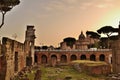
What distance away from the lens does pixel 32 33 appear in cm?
5278

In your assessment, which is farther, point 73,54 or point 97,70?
point 73,54

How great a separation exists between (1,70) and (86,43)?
61031 millimetres

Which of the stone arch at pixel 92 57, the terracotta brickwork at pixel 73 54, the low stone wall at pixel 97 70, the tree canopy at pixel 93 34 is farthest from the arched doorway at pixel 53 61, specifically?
the tree canopy at pixel 93 34

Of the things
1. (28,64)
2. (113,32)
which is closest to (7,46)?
(28,64)

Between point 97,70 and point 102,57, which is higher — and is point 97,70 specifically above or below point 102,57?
below

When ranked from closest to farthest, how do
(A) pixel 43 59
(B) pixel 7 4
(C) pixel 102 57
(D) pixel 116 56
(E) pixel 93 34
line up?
(D) pixel 116 56 → (B) pixel 7 4 → (A) pixel 43 59 → (C) pixel 102 57 → (E) pixel 93 34

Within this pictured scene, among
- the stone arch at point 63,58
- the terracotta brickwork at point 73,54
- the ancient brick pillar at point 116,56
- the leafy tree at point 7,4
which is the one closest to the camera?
the ancient brick pillar at point 116,56

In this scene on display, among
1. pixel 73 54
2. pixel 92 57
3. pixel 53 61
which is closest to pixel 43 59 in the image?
pixel 73 54

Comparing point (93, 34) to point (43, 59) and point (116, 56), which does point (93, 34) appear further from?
point (116, 56)

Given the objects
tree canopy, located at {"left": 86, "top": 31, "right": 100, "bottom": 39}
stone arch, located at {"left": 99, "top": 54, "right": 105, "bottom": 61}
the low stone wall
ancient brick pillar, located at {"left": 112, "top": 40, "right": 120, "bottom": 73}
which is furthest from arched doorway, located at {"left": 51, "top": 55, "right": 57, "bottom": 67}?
tree canopy, located at {"left": 86, "top": 31, "right": 100, "bottom": 39}

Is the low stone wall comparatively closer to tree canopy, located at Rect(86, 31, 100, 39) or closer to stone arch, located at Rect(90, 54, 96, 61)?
stone arch, located at Rect(90, 54, 96, 61)

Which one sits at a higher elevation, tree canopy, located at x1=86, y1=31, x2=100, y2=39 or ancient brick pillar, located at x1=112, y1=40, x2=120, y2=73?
tree canopy, located at x1=86, y1=31, x2=100, y2=39

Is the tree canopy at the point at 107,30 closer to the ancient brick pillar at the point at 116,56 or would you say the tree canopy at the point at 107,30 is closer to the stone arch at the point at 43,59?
the stone arch at the point at 43,59

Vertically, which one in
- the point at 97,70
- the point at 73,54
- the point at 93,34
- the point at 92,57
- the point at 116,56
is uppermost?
the point at 93,34
